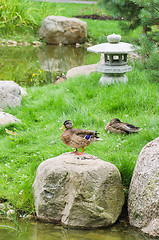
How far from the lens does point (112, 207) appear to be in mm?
3994

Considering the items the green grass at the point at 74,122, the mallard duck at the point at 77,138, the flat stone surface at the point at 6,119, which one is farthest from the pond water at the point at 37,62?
the mallard duck at the point at 77,138

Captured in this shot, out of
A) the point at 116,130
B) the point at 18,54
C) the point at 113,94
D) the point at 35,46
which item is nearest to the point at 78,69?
the point at 113,94

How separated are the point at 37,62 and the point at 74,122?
7.47 m

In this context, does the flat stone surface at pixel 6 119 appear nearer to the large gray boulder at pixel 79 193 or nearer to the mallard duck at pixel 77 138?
the mallard duck at pixel 77 138

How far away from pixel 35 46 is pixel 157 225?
14331mm

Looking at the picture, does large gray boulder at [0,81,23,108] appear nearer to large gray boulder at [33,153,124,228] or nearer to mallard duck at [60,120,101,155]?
mallard duck at [60,120,101,155]

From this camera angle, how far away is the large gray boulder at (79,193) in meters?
3.88

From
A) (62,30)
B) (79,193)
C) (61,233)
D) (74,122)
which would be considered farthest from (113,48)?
(62,30)

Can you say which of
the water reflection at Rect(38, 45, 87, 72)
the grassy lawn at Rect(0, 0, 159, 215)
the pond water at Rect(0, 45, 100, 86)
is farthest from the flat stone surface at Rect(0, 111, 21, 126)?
the water reflection at Rect(38, 45, 87, 72)

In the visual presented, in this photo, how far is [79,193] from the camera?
12.7 ft

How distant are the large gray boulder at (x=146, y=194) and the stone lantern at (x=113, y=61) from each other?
3513 millimetres

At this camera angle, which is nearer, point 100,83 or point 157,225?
point 157,225

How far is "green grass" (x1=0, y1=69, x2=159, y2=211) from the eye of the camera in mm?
4676

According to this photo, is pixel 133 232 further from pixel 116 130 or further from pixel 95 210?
pixel 116 130
